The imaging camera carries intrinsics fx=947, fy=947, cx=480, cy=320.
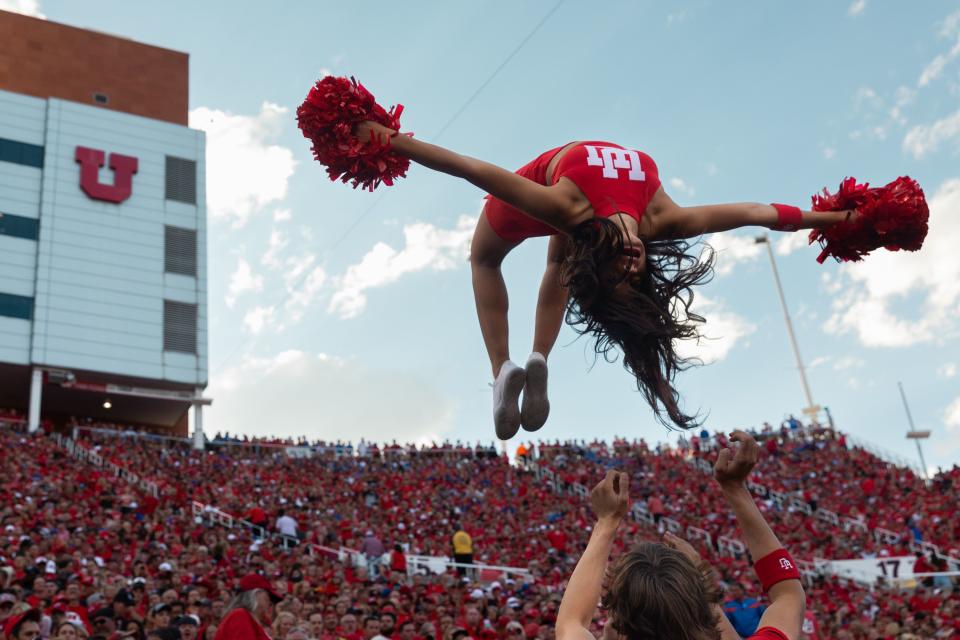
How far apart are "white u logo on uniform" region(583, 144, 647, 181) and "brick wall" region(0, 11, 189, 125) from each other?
3146cm

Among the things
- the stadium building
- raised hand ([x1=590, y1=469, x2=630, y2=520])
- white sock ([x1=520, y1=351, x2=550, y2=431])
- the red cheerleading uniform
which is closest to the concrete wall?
the stadium building

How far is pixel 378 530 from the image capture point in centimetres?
1639

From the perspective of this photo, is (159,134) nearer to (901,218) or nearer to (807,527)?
(807,527)

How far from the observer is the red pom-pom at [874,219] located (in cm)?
442

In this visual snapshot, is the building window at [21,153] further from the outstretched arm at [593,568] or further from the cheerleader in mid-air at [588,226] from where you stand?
the outstretched arm at [593,568]

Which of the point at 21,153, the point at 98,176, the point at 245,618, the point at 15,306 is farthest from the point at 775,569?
the point at 21,153

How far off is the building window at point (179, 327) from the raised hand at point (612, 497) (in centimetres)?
2816

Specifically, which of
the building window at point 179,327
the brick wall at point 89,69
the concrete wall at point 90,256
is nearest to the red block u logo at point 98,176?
the concrete wall at point 90,256

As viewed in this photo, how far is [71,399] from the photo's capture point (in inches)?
1129

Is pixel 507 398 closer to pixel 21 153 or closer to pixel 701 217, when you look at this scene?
pixel 701 217

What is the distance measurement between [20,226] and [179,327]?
538 cm

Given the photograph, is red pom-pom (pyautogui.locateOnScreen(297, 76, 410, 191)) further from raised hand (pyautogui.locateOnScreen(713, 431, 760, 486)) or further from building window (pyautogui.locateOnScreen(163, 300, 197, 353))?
building window (pyautogui.locateOnScreen(163, 300, 197, 353))

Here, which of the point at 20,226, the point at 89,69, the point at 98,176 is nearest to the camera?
the point at 20,226

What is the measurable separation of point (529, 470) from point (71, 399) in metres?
14.5
